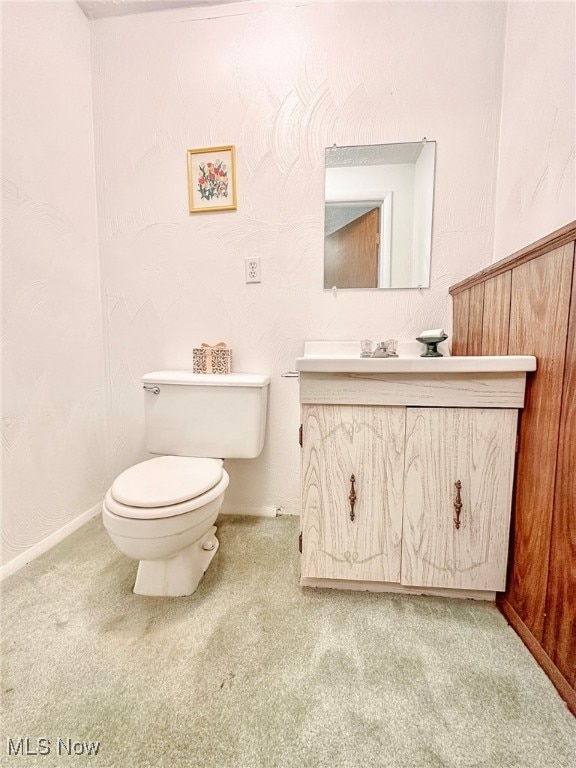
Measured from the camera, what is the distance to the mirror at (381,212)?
123cm

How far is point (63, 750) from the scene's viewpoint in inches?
23.2

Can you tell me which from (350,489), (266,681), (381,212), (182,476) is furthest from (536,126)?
(266,681)

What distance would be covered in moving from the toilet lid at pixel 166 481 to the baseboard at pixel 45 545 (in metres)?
0.54

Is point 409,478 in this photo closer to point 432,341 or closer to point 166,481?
point 432,341

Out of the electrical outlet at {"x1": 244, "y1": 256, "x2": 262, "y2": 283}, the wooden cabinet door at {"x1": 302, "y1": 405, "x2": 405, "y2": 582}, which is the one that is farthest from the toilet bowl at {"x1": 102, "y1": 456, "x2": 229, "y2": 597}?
the electrical outlet at {"x1": 244, "y1": 256, "x2": 262, "y2": 283}

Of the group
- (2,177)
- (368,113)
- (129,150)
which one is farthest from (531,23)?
(2,177)

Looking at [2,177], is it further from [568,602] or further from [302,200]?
[568,602]

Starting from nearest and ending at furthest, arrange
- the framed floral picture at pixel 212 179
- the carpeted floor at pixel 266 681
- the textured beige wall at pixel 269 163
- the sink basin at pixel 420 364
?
1. the carpeted floor at pixel 266 681
2. the sink basin at pixel 420 364
3. the textured beige wall at pixel 269 163
4. the framed floral picture at pixel 212 179

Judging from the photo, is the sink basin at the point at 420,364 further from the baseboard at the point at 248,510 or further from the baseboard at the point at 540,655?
the baseboard at the point at 248,510

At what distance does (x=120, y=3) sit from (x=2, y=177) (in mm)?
931

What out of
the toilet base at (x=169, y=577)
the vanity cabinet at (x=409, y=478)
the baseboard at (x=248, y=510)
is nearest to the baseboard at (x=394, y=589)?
the vanity cabinet at (x=409, y=478)

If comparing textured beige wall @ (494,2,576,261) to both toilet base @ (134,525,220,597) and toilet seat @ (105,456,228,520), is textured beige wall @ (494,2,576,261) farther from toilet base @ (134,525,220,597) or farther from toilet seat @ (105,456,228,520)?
toilet base @ (134,525,220,597)

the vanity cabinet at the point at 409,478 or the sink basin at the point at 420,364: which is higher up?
the sink basin at the point at 420,364

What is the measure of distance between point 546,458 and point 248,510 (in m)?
1.13
